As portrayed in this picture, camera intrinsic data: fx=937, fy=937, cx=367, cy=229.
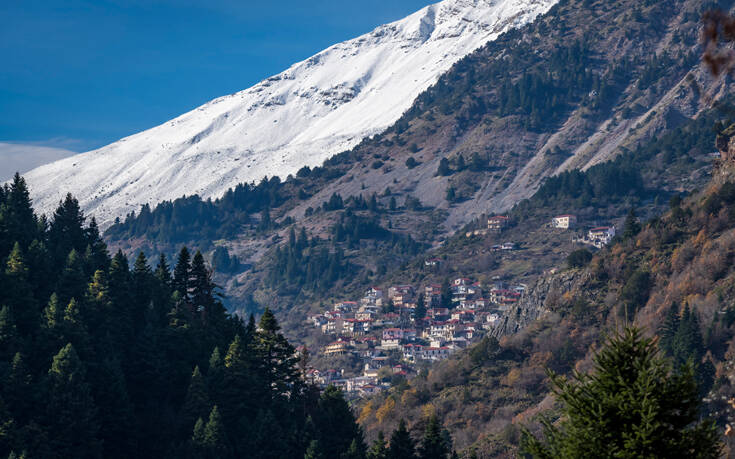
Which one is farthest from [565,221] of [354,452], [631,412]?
[631,412]

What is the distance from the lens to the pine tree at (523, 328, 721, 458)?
1477cm

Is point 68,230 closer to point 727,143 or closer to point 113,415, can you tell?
point 113,415

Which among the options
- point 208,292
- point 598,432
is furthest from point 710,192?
point 598,432

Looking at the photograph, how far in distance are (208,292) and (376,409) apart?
39917mm

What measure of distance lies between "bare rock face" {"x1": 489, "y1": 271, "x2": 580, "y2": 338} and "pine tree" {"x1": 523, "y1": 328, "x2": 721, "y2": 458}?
100 meters

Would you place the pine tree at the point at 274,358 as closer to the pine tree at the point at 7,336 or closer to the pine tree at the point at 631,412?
the pine tree at the point at 7,336

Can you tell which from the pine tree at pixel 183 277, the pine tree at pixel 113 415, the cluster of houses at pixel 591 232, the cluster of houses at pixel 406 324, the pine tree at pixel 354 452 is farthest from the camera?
the cluster of houses at pixel 591 232

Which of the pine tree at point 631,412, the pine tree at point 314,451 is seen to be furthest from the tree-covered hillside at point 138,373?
the pine tree at point 631,412

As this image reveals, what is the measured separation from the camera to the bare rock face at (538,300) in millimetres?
117062

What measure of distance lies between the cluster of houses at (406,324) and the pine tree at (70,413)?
87.3 meters

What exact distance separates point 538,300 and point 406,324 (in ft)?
194

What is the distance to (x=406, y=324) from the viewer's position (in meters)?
Answer: 178

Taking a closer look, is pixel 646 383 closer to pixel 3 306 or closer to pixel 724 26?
pixel 724 26

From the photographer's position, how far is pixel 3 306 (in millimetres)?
59031
